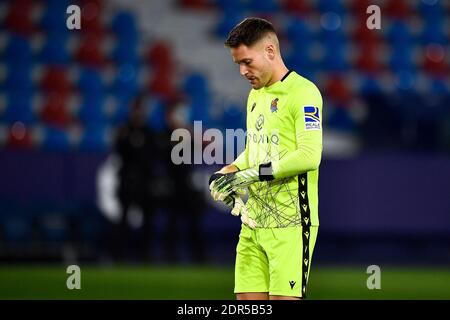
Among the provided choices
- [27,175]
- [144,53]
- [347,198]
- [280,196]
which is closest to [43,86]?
[144,53]

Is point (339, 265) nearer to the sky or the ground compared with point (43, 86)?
nearer to the ground

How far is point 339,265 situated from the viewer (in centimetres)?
1313

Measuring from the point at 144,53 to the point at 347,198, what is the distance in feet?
15.8

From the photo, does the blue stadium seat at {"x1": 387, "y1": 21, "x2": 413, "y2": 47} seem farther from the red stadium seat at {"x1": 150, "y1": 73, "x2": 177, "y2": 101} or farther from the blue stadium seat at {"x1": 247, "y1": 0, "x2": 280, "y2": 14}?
the red stadium seat at {"x1": 150, "y1": 73, "x2": 177, "y2": 101}

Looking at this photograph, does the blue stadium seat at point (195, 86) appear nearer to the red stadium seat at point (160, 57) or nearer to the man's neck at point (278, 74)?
the red stadium seat at point (160, 57)

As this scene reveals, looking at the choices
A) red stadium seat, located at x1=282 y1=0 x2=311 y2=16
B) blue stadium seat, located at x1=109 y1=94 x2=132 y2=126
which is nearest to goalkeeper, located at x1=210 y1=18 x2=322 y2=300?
blue stadium seat, located at x1=109 y1=94 x2=132 y2=126

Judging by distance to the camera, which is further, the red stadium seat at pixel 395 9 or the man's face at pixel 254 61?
the red stadium seat at pixel 395 9

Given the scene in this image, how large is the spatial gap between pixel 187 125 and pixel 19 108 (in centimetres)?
330

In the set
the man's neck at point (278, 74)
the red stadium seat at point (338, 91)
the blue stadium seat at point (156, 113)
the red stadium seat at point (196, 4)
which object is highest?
the red stadium seat at point (196, 4)

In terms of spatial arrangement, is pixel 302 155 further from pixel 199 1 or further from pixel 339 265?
pixel 199 1

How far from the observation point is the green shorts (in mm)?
4668

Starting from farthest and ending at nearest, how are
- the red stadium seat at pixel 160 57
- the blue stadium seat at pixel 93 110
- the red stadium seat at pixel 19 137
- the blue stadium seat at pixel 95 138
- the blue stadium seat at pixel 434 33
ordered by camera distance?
the blue stadium seat at pixel 434 33 → the red stadium seat at pixel 160 57 → the blue stadium seat at pixel 93 110 → the blue stadium seat at pixel 95 138 → the red stadium seat at pixel 19 137

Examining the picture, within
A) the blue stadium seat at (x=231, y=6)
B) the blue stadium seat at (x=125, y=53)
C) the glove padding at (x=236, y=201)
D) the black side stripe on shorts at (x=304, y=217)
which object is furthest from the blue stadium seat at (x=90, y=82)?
the black side stripe on shorts at (x=304, y=217)

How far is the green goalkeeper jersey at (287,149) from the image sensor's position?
15.1ft
